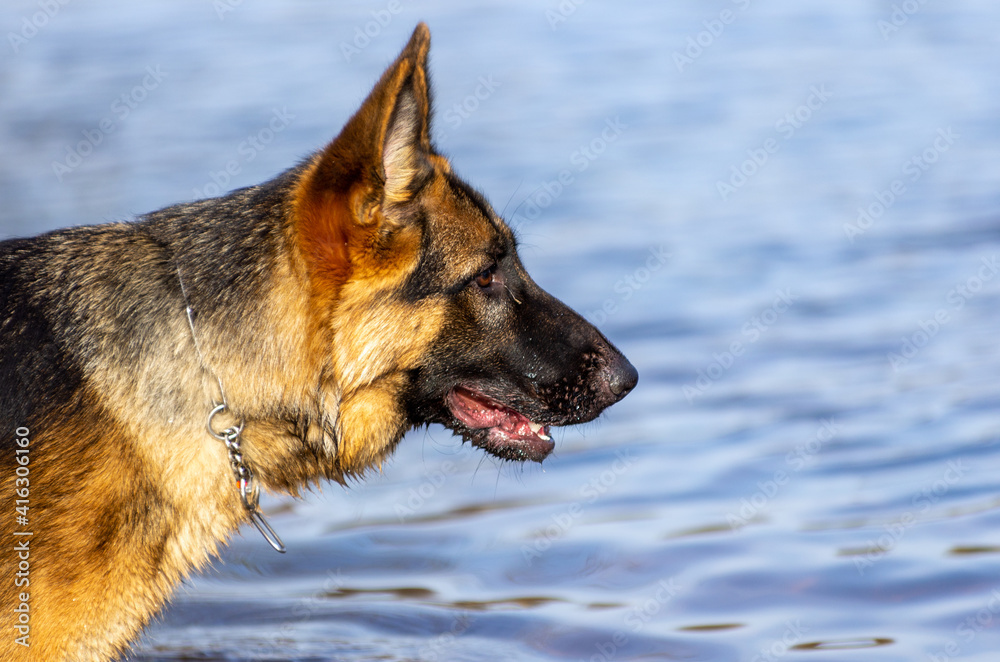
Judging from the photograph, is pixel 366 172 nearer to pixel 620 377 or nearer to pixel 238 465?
pixel 238 465


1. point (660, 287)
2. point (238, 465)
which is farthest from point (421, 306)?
point (660, 287)

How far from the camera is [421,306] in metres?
3.87

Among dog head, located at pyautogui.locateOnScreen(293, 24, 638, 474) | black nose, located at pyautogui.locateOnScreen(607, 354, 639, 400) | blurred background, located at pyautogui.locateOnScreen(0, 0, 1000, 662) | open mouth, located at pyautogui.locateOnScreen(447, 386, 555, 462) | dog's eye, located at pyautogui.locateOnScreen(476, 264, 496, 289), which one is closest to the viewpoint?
dog head, located at pyautogui.locateOnScreen(293, 24, 638, 474)

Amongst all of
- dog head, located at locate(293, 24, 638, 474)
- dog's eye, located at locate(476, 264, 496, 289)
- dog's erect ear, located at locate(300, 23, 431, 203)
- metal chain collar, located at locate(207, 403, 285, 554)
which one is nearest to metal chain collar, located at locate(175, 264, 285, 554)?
metal chain collar, located at locate(207, 403, 285, 554)

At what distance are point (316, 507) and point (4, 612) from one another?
315cm

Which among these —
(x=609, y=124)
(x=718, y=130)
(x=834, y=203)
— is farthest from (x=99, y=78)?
(x=834, y=203)

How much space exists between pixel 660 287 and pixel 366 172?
224 inches

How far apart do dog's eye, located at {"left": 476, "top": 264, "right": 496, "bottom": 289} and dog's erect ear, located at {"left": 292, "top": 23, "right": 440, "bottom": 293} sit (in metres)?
0.40

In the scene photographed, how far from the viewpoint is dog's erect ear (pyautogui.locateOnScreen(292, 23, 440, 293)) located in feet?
11.5

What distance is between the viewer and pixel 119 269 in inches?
150

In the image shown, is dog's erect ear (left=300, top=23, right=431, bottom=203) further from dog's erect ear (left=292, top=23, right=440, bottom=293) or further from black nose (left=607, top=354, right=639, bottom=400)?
black nose (left=607, top=354, right=639, bottom=400)

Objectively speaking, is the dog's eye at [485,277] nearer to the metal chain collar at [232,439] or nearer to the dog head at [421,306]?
the dog head at [421,306]

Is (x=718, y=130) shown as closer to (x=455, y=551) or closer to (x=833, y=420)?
(x=833, y=420)

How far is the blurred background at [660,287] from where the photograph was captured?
Answer: 5.41 m
